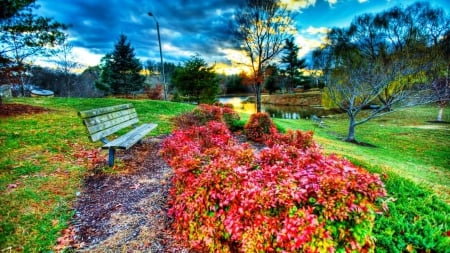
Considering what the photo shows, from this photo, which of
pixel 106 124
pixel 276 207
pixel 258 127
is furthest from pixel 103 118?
pixel 258 127

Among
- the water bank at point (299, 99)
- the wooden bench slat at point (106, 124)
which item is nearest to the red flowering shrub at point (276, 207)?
the wooden bench slat at point (106, 124)

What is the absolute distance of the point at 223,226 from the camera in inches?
90.1

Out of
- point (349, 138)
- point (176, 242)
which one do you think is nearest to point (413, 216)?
point (176, 242)

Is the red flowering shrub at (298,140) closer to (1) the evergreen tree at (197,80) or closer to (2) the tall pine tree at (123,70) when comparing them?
(1) the evergreen tree at (197,80)

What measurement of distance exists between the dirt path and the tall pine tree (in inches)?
1027

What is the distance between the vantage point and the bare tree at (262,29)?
748 inches

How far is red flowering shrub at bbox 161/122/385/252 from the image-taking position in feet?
6.15

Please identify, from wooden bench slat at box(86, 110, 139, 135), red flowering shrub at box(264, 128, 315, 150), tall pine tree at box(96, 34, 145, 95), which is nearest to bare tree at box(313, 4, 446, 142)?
Result: red flowering shrub at box(264, 128, 315, 150)

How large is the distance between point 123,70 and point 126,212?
28.2m

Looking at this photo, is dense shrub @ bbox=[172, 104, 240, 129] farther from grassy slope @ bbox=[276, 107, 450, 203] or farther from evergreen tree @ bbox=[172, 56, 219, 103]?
evergreen tree @ bbox=[172, 56, 219, 103]

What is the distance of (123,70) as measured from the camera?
27578 millimetres

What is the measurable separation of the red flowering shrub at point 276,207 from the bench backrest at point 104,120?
254 centimetres

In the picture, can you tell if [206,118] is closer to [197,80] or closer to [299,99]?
[197,80]

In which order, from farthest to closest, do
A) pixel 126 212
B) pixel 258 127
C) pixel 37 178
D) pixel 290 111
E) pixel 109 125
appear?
1. pixel 290 111
2. pixel 258 127
3. pixel 109 125
4. pixel 37 178
5. pixel 126 212
